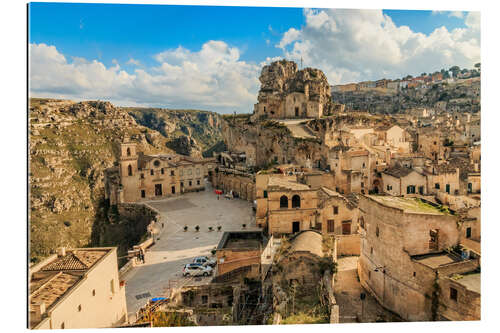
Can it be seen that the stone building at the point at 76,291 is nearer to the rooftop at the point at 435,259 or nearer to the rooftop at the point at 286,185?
the rooftop at the point at 286,185

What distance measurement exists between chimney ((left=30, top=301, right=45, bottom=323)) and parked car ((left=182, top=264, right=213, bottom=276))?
23.5ft

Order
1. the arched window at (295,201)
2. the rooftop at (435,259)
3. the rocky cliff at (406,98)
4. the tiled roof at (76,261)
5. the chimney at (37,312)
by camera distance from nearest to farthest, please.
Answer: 1. the chimney at (37,312)
2. the tiled roof at (76,261)
3. the rooftop at (435,259)
4. the arched window at (295,201)
5. the rocky cliff at (406,98)

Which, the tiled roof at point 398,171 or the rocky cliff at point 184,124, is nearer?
the tiled roof at point 398,171

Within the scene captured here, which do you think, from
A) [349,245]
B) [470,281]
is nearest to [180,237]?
[349,245]

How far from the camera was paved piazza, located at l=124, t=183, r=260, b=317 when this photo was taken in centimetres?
1287

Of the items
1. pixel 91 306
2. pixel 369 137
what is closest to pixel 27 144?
pixel 91 306

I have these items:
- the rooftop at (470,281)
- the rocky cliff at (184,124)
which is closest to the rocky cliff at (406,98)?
the rocky cliff at (184,124)

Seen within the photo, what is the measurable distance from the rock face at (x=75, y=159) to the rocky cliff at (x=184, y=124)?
1654 cm

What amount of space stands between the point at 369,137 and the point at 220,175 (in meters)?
13.3

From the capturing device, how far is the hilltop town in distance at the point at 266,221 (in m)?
8.79

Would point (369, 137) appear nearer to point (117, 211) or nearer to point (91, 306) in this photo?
point (117, 211)

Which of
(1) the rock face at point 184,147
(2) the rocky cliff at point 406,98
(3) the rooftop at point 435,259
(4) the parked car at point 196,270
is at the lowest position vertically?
(4) the parked car at point 196,270

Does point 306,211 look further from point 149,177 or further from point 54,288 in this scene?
point 149,177

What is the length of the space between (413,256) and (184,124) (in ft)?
248
